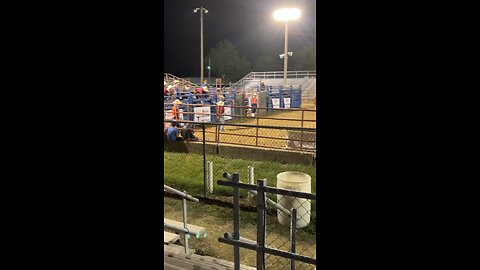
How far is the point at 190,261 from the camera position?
404 cm

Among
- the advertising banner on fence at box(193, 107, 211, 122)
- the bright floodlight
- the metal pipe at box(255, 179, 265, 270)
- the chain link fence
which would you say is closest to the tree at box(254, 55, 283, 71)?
the bright floodlight

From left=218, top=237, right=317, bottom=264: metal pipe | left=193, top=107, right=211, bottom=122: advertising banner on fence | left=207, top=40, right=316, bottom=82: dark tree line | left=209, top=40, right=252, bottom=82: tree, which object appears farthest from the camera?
left=209, top=40, right=252, bottom=82: tree

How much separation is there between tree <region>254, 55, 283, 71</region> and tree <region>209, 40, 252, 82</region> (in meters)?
3.10

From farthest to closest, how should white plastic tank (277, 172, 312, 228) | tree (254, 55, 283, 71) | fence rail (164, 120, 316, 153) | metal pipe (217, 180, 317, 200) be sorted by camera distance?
tree (254, 55, 283, 71) < fence rail (164, 120, 316, 153) < white plastic tank (277, 172, 312, 228) < metal pipe (217, 180, 317, 200)

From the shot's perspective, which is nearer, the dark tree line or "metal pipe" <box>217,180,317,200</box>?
"metal pipe" <box>217,180,317,200</box>

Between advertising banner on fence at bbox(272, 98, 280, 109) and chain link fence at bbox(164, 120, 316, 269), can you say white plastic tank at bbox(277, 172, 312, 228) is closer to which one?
chain link fence at bbox(164, 120, 316, 269)

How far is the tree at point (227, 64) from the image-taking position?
69.7 metres

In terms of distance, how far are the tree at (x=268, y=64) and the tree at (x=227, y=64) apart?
310cm

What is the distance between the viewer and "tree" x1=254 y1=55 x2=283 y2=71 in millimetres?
72188
